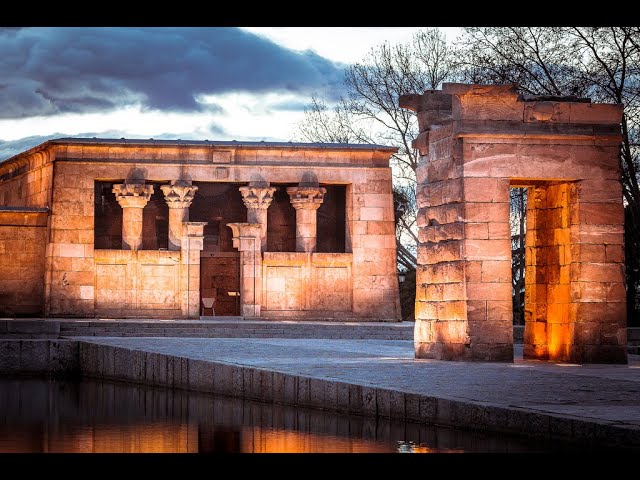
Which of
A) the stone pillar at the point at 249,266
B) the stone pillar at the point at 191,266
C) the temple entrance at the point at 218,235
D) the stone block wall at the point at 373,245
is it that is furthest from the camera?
the temple entrance at the point at 218,235

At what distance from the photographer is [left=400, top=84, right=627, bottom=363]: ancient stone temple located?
72.4 feet

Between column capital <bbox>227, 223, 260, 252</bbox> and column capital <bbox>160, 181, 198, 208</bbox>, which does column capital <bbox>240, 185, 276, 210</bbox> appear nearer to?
column capital <bbox>227, 223, 260, 252</bbox>

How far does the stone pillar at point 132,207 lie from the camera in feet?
136

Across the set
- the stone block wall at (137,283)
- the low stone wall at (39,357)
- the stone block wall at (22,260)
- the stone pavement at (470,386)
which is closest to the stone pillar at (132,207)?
the stone block wall at (137,283)

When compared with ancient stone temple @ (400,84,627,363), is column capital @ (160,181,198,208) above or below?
above

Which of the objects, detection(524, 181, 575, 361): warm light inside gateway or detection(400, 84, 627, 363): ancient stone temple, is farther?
detection(524, 181, 575, 361): warm light inside gateway

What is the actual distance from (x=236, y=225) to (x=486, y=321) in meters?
20.4

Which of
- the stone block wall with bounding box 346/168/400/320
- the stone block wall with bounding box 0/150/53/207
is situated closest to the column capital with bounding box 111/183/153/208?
the stone block wall with bounding box 0/150/53/207

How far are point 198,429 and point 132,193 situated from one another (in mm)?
25791

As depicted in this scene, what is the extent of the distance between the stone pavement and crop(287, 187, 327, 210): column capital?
1608cm

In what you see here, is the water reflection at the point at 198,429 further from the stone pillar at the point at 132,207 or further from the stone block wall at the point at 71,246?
the stone pillar at the point at 132,207

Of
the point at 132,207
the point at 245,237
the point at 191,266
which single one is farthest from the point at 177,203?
the point at 245,237
